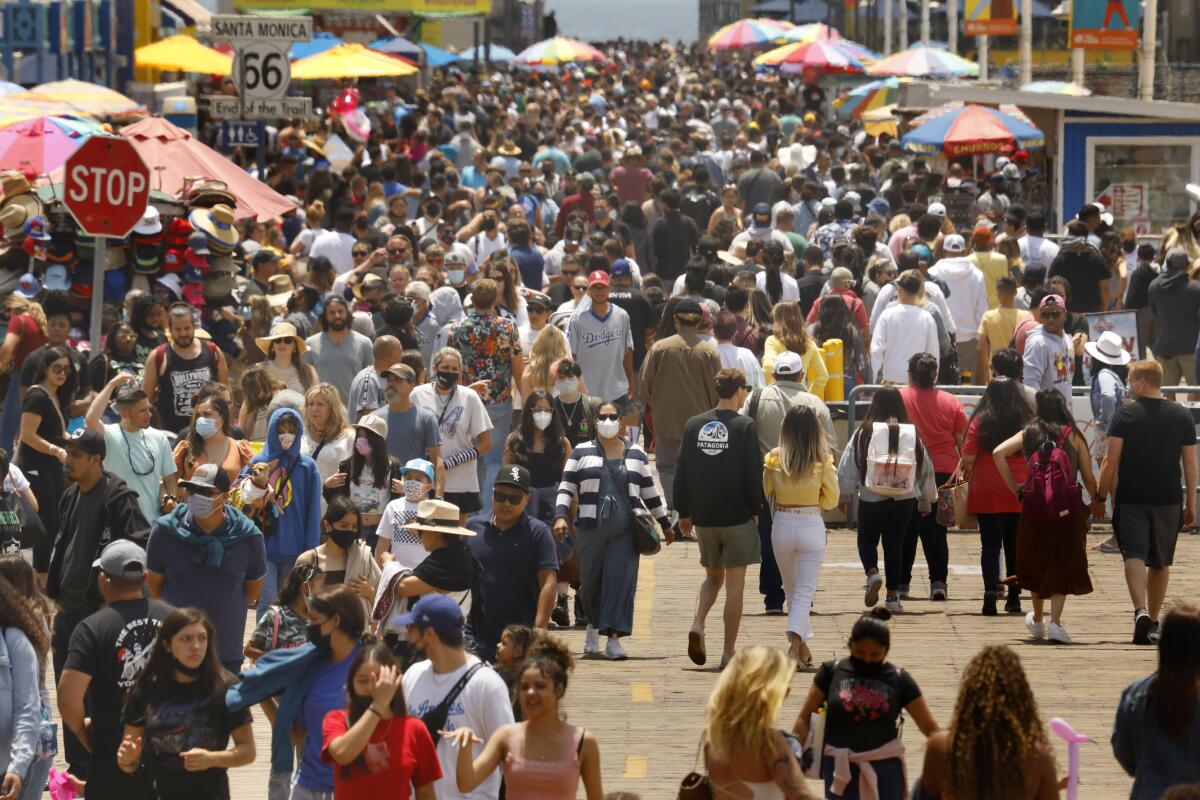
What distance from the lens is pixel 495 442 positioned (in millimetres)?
14961

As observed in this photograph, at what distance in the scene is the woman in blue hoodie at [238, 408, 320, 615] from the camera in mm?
11383

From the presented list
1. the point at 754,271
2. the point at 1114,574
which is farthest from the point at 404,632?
the point at 754,271

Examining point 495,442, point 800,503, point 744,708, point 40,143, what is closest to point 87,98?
point 40,143

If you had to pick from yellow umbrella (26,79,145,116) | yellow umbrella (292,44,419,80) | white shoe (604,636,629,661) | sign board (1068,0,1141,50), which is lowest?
white shoe (604,636,629,661)

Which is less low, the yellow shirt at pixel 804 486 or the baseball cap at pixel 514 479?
the baseball cap at pixel 514 479

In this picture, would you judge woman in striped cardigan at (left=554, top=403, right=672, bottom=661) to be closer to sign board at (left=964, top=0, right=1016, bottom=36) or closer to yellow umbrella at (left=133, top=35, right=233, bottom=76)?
yellow umbrella at (left=133, top=35, right=233, bottom=76)

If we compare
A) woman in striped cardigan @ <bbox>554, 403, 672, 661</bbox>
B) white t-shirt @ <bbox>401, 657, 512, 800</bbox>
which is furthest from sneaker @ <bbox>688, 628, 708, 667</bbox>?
white t-shirt @ <bbox>401, 657, 512, 800</bbox>

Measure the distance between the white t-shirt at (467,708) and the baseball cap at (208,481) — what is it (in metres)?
2.02

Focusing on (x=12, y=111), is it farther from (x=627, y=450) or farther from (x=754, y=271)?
(x=627, y=450)

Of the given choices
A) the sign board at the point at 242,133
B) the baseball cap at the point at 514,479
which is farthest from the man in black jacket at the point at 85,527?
the sign board at the point at 242,133

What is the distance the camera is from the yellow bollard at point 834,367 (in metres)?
15.7

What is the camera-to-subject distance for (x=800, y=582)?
1145 cm

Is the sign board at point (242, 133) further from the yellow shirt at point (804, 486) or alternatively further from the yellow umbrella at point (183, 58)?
the yellow umbrella at point (183, 58)

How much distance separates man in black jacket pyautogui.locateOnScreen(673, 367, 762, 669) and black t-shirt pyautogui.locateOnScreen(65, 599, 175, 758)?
12.8 feet
